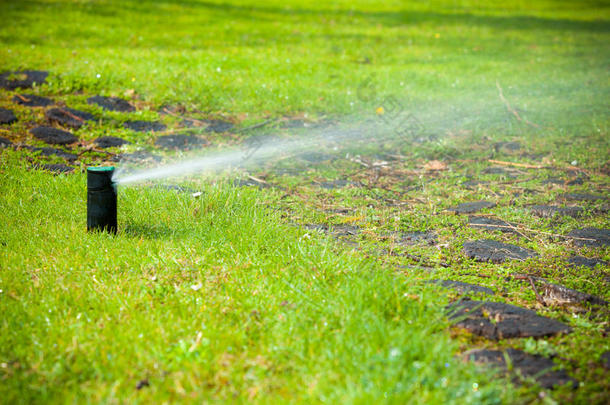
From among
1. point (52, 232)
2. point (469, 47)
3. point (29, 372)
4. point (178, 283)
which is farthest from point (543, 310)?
point (469, 47)

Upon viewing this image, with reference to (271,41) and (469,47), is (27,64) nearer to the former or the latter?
(271,41)

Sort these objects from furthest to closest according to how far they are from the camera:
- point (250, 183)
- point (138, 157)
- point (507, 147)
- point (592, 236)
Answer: point (507, 147) → point (138, 157) → point (250, 183) → point (592, 236)

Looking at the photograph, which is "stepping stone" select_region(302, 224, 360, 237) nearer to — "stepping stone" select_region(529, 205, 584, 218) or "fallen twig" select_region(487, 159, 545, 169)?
"stepping stone" select_region(529, 205, 584, 218)

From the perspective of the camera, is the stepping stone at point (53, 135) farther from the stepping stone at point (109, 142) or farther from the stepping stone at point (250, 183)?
the stepping stone at point (250, 183)

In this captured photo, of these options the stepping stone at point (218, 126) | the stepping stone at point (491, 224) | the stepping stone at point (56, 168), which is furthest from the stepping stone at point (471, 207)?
the stepping stone at point (56, 168)

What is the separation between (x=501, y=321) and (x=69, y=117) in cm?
575

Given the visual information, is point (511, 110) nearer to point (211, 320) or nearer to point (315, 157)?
point (315, 157)

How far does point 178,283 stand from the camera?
3.10 m

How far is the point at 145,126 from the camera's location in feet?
21.9

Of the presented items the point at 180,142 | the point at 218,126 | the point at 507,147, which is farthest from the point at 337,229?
the point at 507,147

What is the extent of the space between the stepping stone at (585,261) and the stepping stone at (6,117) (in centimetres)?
609

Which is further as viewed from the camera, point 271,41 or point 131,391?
point 271,41

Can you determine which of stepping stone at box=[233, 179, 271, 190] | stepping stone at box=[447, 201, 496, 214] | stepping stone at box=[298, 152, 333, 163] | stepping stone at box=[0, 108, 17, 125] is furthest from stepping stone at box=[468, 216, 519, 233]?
stepping stone at box=[0, 108, 17, 125]

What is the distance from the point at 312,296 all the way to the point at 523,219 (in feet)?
7.64
